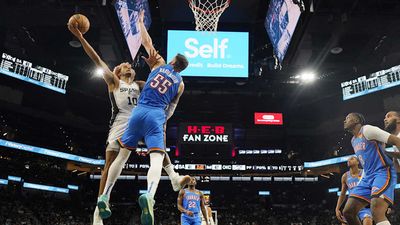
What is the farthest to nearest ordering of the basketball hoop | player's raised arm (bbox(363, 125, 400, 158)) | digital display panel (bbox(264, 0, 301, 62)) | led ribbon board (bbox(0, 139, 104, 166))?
led ribbon board (bbox(0, 139, 104, 166)), the basketball hoop, digital display panel (bbox(264, 0, 301, 62)), player's raised arm (bbox(363, 125, 400, 158))

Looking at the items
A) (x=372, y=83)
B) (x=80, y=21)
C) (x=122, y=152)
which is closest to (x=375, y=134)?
(x=122, y=152)

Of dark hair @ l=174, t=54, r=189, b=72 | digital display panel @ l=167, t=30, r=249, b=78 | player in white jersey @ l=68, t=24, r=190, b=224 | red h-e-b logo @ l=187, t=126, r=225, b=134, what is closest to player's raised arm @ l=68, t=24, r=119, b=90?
player in white jersey @ l=68, t=24, r=190, b=224

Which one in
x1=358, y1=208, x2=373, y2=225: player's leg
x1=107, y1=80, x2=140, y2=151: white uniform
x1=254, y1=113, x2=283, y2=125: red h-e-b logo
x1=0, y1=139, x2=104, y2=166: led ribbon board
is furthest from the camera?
x1=254, y1=113, x2=283, y2=125: red h-e-b logo

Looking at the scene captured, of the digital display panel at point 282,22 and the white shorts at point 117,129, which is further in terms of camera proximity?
the digital display panel at point 282,22

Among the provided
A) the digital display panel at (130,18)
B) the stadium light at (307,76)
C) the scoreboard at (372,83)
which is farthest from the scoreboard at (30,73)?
the scoreboard at (372,83)

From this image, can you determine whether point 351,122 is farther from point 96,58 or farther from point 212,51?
point 212,51

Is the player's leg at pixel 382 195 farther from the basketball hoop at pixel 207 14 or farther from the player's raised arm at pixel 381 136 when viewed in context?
the basketball hoop at pixel 207 14

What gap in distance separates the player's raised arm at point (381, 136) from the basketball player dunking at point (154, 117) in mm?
2419

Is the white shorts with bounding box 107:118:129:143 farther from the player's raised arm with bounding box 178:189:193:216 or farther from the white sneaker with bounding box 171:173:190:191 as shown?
the player's raised arm with bounding box 178:189:193:216

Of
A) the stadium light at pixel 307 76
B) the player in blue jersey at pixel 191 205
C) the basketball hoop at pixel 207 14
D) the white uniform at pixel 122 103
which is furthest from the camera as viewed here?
the stadium light at pixel 307 76

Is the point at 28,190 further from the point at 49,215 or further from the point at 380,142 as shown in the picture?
the point at 380,142

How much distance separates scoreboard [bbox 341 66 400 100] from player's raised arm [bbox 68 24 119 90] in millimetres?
16137

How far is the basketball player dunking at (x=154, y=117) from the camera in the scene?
167 inches

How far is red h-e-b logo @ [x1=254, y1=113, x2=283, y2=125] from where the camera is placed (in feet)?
76.8
